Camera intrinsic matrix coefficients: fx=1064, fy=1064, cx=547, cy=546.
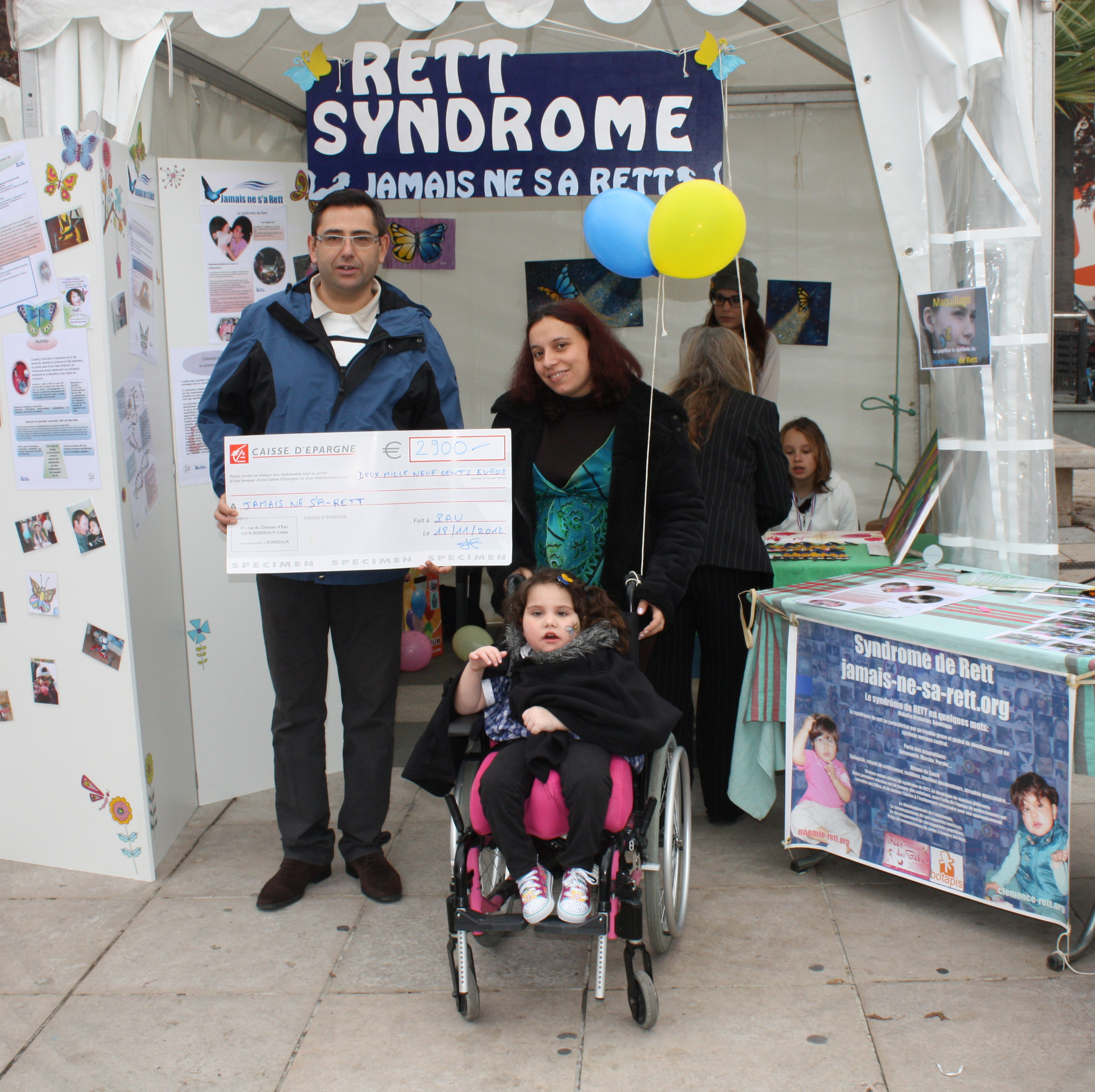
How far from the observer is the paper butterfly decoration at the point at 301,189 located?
382 centimetres

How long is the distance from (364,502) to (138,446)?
0.93 m

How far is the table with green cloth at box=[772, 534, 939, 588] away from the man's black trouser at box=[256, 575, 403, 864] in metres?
1.48

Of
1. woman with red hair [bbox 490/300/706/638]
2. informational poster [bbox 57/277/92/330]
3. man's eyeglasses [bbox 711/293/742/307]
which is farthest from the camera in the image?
man's eyeglasses [bbox 711/293/742/307]

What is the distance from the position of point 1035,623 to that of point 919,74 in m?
1.66

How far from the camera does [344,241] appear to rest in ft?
9.58

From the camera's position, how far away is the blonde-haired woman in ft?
12.0

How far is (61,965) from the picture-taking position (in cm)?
285

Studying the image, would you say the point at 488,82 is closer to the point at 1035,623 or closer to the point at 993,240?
the point at 993,240

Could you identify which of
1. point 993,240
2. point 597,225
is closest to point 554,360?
point 597,225

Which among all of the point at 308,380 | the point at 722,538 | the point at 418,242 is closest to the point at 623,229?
the point at 308,380

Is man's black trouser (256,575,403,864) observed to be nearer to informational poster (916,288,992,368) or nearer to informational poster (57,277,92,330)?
informational poster (57,277,92,330)

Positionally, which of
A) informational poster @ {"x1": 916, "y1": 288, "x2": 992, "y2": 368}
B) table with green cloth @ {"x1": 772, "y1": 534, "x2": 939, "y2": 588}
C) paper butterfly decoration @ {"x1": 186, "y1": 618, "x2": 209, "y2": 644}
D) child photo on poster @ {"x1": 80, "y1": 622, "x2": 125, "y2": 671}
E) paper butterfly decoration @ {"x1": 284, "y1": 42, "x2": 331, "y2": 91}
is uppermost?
paper butterfly decoration @ {"x1": 284, "y1": 42, "x2": 331, "y2": 91}

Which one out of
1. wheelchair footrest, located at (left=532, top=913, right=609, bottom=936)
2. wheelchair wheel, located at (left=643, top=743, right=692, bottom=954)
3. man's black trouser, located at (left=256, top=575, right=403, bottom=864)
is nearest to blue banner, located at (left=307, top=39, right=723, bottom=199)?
man's black trouser, located at (left=256, top=575, right=403, bottom=864)

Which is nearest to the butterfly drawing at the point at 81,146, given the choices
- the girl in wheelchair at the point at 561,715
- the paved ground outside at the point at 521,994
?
the girl in wheelchair at the point at 561,715
